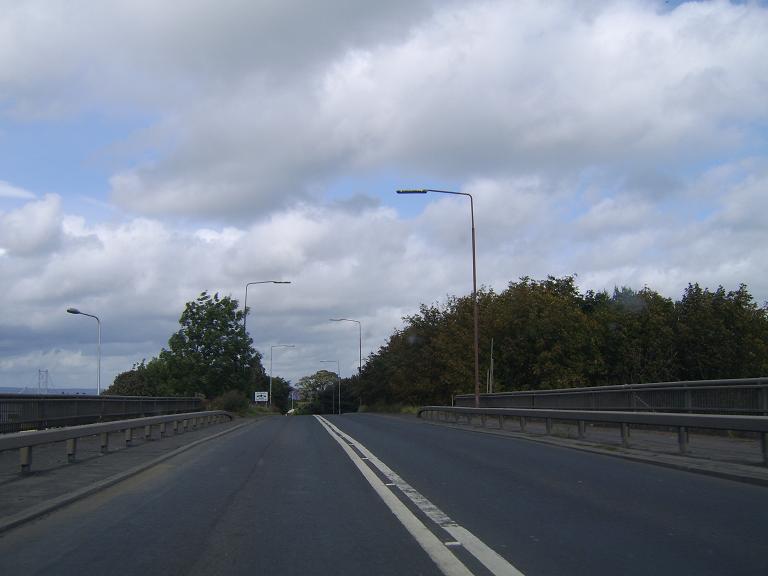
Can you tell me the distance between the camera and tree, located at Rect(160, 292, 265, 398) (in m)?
48.1

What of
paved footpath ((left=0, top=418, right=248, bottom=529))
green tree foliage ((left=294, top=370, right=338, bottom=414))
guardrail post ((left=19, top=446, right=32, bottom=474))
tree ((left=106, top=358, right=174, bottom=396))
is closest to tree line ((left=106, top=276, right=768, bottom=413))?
tree ((left=106, top=358, right=174, bottom=396))

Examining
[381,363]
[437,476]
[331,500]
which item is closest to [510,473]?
[437,476]

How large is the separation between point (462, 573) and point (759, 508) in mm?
4673

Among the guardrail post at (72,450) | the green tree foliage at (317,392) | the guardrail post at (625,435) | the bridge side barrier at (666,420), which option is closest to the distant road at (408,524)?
the bridge side barrier at (666,420)

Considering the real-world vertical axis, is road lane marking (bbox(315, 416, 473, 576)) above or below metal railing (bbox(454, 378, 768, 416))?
below

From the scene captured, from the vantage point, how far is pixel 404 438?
21609 millimetres

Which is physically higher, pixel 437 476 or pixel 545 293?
pixel 545 293

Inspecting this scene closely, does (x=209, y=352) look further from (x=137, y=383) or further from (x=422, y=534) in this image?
(x=422, y=534)

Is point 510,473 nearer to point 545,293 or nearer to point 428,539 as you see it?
point 428,539

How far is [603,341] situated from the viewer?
50.6 m

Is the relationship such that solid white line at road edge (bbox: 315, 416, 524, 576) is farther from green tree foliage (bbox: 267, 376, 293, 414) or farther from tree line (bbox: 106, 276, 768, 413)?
green tree foliage (bbox: 267, 376, 293, 414)

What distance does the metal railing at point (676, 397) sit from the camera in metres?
15.6

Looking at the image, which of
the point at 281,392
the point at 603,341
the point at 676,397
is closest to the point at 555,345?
the point at 603,341

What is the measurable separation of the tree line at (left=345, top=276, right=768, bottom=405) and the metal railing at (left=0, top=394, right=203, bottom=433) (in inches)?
1049
